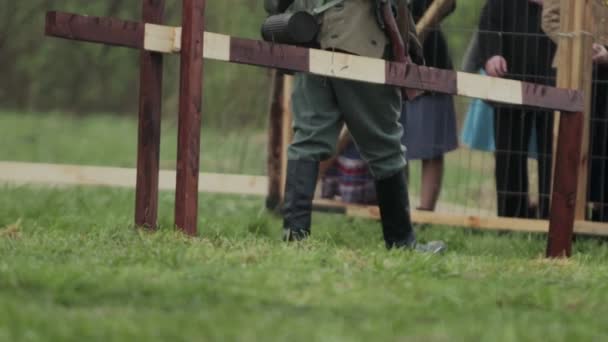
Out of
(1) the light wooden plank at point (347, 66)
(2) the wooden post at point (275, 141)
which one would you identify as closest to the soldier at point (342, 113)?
(1) the light wooden plank at point (347, 66)

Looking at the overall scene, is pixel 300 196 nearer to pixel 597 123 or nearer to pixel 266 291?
pixel 266 291

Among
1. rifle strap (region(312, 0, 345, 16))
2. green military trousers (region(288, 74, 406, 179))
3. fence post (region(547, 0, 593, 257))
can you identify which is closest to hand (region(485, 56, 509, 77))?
fence post (region(547, 0, 593, 257))

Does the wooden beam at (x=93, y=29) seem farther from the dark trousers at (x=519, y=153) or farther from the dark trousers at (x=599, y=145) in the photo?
the dark trousers at (x=599, y=145)

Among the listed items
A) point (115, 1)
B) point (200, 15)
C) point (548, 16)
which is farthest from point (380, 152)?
point (115, 1)

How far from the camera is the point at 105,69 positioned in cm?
1527

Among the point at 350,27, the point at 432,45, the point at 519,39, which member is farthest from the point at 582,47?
the point at 350,27

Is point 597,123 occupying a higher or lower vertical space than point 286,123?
higher

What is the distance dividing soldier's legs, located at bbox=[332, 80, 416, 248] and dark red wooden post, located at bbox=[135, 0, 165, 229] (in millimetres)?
716

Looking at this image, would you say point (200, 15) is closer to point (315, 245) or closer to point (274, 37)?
point (274, 37)

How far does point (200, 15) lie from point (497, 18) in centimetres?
269

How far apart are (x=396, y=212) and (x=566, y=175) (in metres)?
0.72

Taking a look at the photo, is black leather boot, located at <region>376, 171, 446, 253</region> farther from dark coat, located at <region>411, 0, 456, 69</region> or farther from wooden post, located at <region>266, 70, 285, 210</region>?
wooden post, located at <region>266, 70, 285, 210</region>

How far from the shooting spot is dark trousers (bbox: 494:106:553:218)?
718 centimetres

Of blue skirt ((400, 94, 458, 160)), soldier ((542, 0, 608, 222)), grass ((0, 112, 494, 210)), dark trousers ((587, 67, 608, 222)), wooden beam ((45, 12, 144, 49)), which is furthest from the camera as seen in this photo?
grass ((0, 112, 494, 210))
